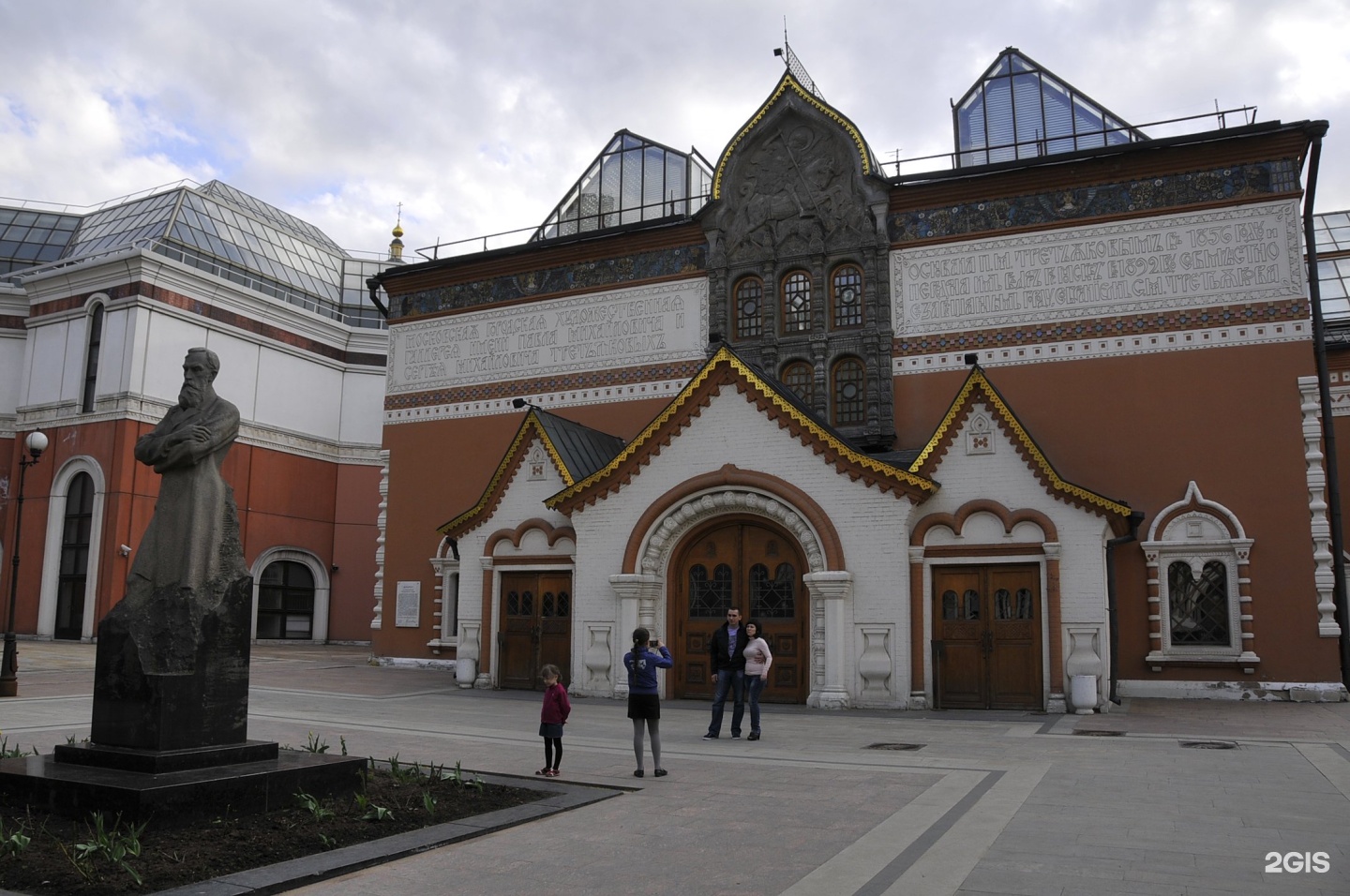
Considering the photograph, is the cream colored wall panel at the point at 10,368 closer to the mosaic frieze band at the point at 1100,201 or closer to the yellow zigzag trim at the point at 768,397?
the yellow zigzag trim at the point at 768,397

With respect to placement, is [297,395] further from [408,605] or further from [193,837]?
[193,837]

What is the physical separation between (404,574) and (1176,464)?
18.2 m

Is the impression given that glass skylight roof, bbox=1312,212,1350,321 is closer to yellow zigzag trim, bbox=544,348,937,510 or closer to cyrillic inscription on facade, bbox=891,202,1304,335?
cyrillic inscription on facade, bbox=891,202,1304,335

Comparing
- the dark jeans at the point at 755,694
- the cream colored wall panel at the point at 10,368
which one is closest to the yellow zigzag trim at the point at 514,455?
the dark jeans at the point at 755,694

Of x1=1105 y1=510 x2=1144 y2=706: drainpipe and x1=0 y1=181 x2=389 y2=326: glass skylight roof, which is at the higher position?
x1=0 y1=181 x2=389 y2=326: glass skylight roof

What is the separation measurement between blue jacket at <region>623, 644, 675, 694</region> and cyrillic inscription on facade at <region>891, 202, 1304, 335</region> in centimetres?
1331

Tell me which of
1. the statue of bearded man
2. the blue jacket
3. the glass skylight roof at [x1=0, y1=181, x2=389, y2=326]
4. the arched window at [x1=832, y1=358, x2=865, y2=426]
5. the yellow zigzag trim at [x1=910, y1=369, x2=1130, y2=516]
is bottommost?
the blue jacket

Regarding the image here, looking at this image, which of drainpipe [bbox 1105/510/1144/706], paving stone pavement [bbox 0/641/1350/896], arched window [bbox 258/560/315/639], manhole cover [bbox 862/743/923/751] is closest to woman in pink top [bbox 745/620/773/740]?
paving stone pavement [bbox 0/641/1350/896]

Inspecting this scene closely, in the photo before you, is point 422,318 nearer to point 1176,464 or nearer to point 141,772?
point 1176,464

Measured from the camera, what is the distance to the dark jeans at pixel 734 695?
1359cm

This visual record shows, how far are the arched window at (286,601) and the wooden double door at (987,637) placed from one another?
1139 inches

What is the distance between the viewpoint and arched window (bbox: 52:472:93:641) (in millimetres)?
34375

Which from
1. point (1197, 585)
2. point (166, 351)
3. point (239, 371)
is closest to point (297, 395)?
point (239, 371)

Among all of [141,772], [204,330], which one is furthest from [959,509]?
[204,330]
